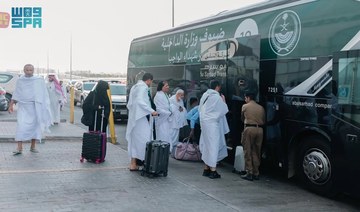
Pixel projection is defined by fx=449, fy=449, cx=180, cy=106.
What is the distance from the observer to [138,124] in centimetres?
824

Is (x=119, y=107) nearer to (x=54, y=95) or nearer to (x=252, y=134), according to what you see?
(x=54, y=95)

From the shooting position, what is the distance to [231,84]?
9.41m

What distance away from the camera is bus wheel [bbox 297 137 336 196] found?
22.5 ft

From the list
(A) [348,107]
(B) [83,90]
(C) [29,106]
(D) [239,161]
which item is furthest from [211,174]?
(B) [83,90]

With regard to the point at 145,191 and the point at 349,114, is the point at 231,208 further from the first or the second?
the point at 349,114

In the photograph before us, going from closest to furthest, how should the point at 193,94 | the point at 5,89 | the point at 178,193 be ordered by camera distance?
the point at 178,193
the point at 193,94
the point at 5,89

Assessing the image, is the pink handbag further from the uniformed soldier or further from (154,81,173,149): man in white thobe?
→ the uniformed soldier

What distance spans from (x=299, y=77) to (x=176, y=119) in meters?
3.74

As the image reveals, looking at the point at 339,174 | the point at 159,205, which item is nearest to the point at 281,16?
the point at 339,174

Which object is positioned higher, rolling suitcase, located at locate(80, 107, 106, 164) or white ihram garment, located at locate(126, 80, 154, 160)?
white ihram garment, located at locate(126, 80, 154, 160)

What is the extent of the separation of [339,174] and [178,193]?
237cm

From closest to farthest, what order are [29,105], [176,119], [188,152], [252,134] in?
[252,134]
[29,105]
[188,152]
[176,119]

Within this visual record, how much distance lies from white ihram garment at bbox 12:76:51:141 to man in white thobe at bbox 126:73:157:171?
2.38 meters

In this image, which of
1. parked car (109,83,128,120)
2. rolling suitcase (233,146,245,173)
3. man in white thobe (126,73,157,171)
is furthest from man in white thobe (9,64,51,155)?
parked car (109,83,128,120)
